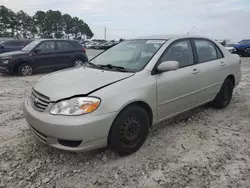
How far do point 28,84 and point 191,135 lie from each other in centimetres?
558

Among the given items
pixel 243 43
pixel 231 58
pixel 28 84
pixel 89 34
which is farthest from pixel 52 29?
pixel 231 58

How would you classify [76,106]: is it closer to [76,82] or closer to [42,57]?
[76,82]

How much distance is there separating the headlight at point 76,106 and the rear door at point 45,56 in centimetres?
723

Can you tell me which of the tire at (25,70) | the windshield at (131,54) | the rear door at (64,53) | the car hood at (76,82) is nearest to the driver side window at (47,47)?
the rear door at (64,53)

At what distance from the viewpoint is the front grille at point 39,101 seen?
8.61ft

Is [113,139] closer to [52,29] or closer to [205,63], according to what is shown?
[205,63]

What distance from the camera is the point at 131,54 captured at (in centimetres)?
→ 352

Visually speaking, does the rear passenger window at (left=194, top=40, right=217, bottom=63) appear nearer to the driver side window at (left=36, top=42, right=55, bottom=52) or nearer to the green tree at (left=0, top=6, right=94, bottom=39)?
the driver side window at (left=36, top=42, right=55, bottom=52)

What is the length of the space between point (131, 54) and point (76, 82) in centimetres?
110

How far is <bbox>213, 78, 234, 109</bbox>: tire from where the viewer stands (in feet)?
14.7

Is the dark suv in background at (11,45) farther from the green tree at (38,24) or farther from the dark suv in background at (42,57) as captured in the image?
the green tree at (38,24)

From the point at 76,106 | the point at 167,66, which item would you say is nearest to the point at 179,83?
the point at 167,66

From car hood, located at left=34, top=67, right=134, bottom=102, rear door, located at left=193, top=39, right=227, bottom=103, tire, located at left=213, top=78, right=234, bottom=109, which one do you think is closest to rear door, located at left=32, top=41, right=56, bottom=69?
car hood, located at left=34, top=67, right=134, bottom=102

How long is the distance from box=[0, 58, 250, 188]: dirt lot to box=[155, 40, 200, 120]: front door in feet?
1.47
